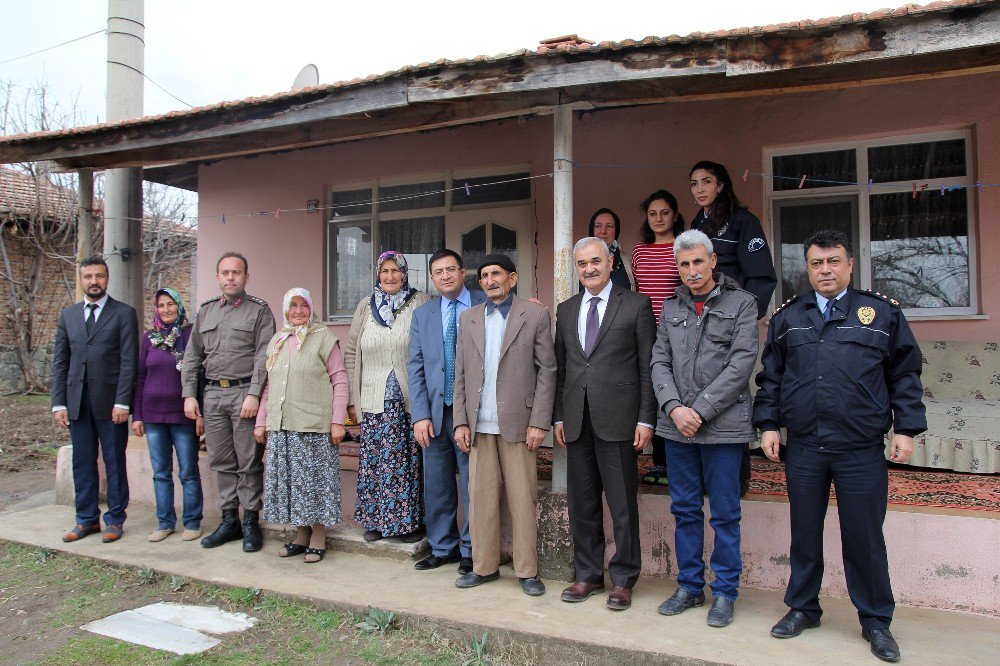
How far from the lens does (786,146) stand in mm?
5734

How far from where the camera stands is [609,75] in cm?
376

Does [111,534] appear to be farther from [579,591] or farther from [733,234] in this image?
[733,234]

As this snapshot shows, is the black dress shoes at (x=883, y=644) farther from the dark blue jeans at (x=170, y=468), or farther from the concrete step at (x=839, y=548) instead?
the dark blue jeans at (x=170, y=468)

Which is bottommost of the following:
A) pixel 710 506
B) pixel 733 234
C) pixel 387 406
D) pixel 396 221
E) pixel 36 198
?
pixel 710 506

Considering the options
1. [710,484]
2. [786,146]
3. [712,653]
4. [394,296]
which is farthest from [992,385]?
[394,296]

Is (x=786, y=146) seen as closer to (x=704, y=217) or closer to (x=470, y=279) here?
(x=704, y=217)

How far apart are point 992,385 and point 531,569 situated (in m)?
3.67

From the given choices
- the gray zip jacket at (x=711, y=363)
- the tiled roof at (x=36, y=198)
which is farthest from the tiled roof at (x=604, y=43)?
the tiled roof at (x=36, y=198)

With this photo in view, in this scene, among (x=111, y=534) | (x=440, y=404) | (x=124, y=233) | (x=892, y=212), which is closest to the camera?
(x=440, y=404)

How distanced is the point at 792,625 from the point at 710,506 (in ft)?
2.05

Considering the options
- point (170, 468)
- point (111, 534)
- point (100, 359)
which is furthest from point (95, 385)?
point (111, 534)

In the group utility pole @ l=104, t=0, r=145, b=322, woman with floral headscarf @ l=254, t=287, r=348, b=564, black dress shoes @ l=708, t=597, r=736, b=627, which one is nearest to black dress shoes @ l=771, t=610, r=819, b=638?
black dress shoes @ l=708, t=597, r=736, b=627

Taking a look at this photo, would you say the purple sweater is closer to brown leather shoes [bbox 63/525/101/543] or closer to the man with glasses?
brown leather shoes [bbox 63/525/101/543]

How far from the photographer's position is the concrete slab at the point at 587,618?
302 centimetres
